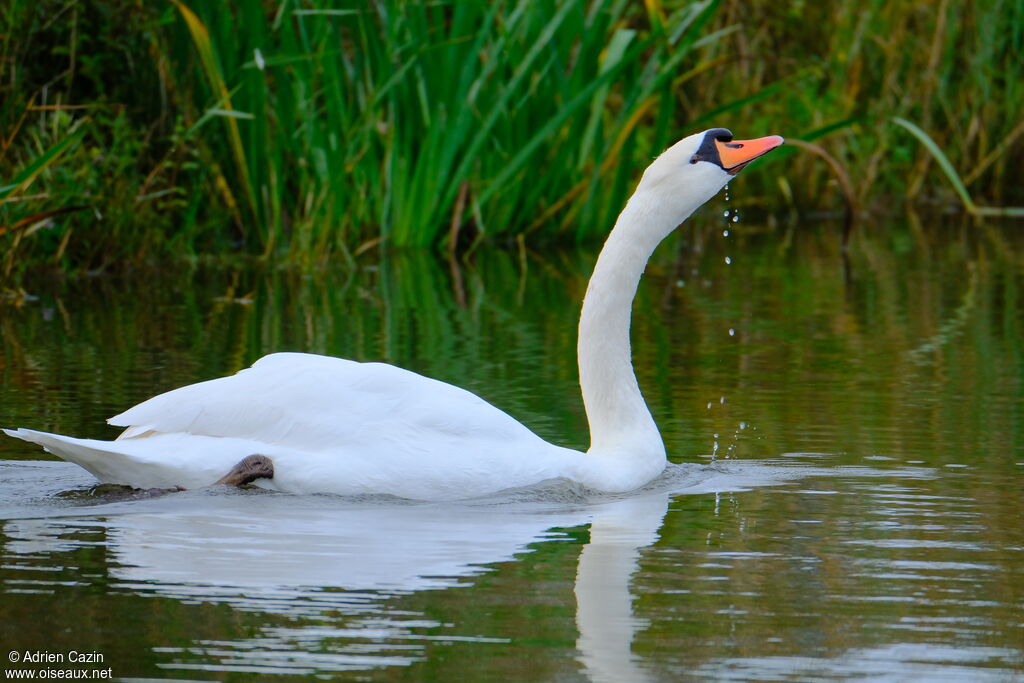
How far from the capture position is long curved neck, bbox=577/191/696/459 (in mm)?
5758

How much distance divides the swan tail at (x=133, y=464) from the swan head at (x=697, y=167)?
165 cm

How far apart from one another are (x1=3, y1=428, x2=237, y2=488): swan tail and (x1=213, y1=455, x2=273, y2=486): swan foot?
0.05 m

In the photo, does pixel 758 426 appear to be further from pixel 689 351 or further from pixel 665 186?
pixel 689 351

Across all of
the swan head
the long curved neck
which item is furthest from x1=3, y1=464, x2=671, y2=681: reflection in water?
the swan head

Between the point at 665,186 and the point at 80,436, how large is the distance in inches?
85.3

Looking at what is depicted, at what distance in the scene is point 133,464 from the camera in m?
5.12

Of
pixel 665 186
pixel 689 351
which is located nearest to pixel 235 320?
pixel 689 351

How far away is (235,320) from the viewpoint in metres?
9.55

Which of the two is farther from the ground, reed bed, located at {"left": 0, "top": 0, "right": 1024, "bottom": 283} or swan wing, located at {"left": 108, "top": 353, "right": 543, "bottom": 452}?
reed bed, located at {"left": 0, "top": 0, "right": 1024, "bottom": 283}

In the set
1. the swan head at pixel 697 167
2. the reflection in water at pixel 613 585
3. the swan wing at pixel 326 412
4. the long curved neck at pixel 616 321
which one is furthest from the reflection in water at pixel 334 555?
the swan head at pixel 697 167

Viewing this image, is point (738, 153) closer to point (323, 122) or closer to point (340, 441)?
point (340, 441)

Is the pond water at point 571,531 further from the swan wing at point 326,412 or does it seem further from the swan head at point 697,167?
the swan head at point 697,167

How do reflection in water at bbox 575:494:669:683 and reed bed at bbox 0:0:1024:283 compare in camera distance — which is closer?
reflection in water at bbox 575:494:669:683

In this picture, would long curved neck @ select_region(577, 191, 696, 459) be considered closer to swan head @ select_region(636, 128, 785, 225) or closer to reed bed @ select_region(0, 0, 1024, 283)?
swan head @ select_region(636, 128, 785, 225)
